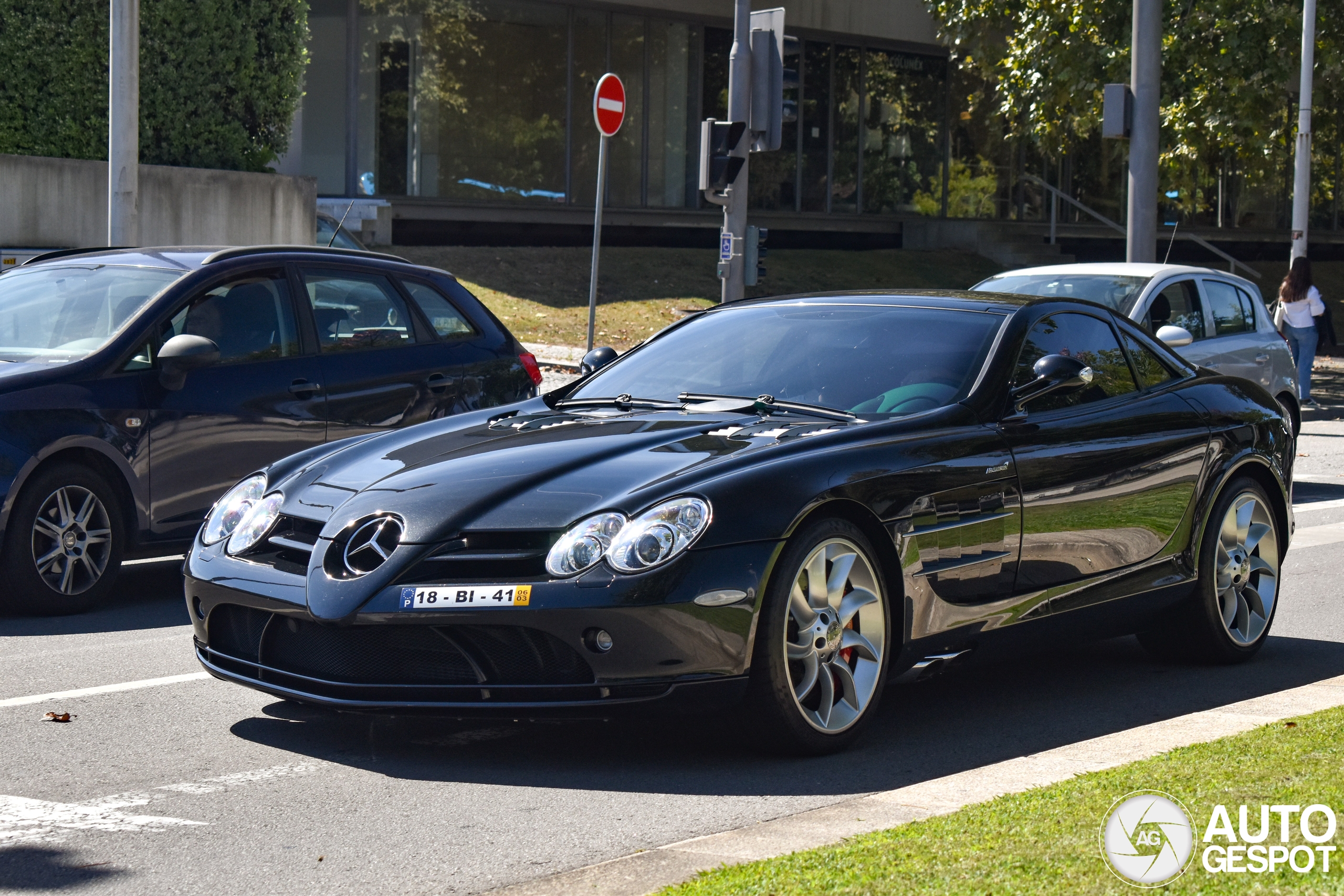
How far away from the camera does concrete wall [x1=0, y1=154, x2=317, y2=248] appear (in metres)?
16.9

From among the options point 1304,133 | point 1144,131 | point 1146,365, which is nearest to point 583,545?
point 1146,365

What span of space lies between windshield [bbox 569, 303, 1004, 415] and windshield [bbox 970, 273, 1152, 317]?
6.16 metres

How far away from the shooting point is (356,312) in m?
9.26

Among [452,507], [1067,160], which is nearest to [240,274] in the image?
[452,507]

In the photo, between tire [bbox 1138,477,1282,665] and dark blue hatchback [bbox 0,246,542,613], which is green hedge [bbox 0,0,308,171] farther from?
tire [bbox 1138,477,1282,665]

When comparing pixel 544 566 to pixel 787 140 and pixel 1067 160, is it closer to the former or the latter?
pixel 787 140

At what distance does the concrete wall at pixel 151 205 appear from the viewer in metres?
16.9

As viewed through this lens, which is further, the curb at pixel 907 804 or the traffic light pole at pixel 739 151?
the traffic light pole at pixel 739 151

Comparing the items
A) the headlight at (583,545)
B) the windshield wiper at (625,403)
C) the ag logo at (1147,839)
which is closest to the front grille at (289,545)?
the headlight at (583,545)

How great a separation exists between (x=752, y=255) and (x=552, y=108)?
46.0ft

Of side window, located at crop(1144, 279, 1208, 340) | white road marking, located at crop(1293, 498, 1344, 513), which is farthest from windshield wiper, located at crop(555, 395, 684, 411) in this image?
white road marking, located at crop(1293, 498, 1344, 513)

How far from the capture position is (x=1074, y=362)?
20.7 feet

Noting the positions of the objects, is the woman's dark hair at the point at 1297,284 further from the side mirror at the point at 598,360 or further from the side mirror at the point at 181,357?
the side mirror at the point at 181,357

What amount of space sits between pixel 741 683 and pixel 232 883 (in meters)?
1.61
